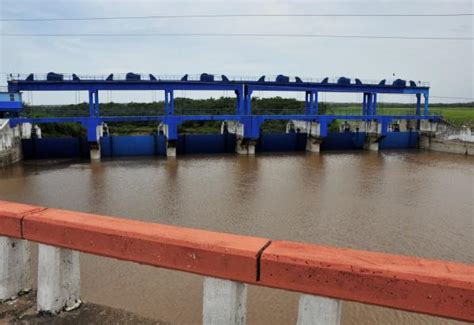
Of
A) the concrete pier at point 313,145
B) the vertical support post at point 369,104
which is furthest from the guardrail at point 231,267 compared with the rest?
the vertical support post at point 369,104

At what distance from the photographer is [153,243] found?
197 cm

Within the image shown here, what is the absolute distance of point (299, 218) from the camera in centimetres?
1154

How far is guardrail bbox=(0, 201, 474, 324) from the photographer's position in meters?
1.60

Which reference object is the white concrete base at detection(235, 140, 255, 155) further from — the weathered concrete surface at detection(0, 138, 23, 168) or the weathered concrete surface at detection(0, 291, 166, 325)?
the weathered concrete surface at detection(0, 291, 166, 325)

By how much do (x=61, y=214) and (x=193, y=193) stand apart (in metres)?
13.1

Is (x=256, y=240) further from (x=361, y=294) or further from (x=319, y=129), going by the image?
(x=319, y=129)

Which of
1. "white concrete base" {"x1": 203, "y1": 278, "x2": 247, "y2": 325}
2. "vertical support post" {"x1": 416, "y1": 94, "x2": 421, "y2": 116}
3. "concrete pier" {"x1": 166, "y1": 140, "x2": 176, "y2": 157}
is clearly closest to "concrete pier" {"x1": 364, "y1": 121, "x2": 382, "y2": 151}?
"vertical support post" {"x1": 416, "y1": 94, "x2": 421, "y2": 116}

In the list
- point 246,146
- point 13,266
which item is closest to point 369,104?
point 246,146

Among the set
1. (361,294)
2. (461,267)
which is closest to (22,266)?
(361,294)

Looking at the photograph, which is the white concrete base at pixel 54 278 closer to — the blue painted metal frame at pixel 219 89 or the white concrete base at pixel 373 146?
the blue painted metal frame at pixel 219 89

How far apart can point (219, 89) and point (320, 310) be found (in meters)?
28.9

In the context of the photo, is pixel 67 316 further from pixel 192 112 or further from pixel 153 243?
pixel 192 112

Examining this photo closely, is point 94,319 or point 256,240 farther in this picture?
point 94,319

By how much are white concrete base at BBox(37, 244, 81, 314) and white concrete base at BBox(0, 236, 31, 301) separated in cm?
22
